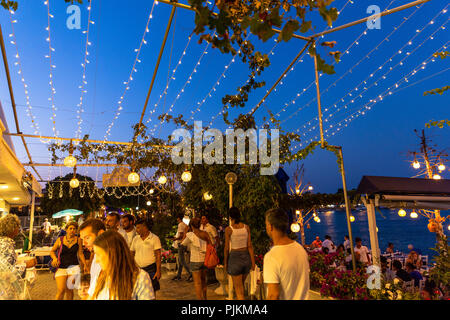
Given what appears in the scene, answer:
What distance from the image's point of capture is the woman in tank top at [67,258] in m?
4.24

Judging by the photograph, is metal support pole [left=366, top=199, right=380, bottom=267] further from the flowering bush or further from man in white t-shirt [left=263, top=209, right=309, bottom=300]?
the flowering bush

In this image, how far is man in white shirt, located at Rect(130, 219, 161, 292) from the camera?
172 inches

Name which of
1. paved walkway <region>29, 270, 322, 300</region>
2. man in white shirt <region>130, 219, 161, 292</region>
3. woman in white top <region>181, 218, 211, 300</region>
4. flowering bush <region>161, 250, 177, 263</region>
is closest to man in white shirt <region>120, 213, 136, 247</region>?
man in white shirt <region>130, 219, 161, 292</region>

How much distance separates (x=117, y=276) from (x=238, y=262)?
9.26 feet

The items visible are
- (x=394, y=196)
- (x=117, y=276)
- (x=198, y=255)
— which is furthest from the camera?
(x=394, y=196)

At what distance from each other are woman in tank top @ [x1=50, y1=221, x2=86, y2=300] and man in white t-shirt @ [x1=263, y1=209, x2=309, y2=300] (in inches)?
131

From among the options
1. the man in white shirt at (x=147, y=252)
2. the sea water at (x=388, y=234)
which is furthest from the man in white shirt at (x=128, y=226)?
the sea water at (x=388, y=234)

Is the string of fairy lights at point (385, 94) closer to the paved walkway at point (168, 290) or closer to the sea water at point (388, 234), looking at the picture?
the sea water at point (388, 234)

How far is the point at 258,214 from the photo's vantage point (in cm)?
659

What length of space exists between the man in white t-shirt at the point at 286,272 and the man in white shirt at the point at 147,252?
2.70m

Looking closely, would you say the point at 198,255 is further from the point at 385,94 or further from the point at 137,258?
the point at 385,94

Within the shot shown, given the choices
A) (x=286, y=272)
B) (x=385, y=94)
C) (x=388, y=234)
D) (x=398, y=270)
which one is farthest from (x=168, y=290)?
(x=388, y=234)

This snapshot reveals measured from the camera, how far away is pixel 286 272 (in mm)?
2090
